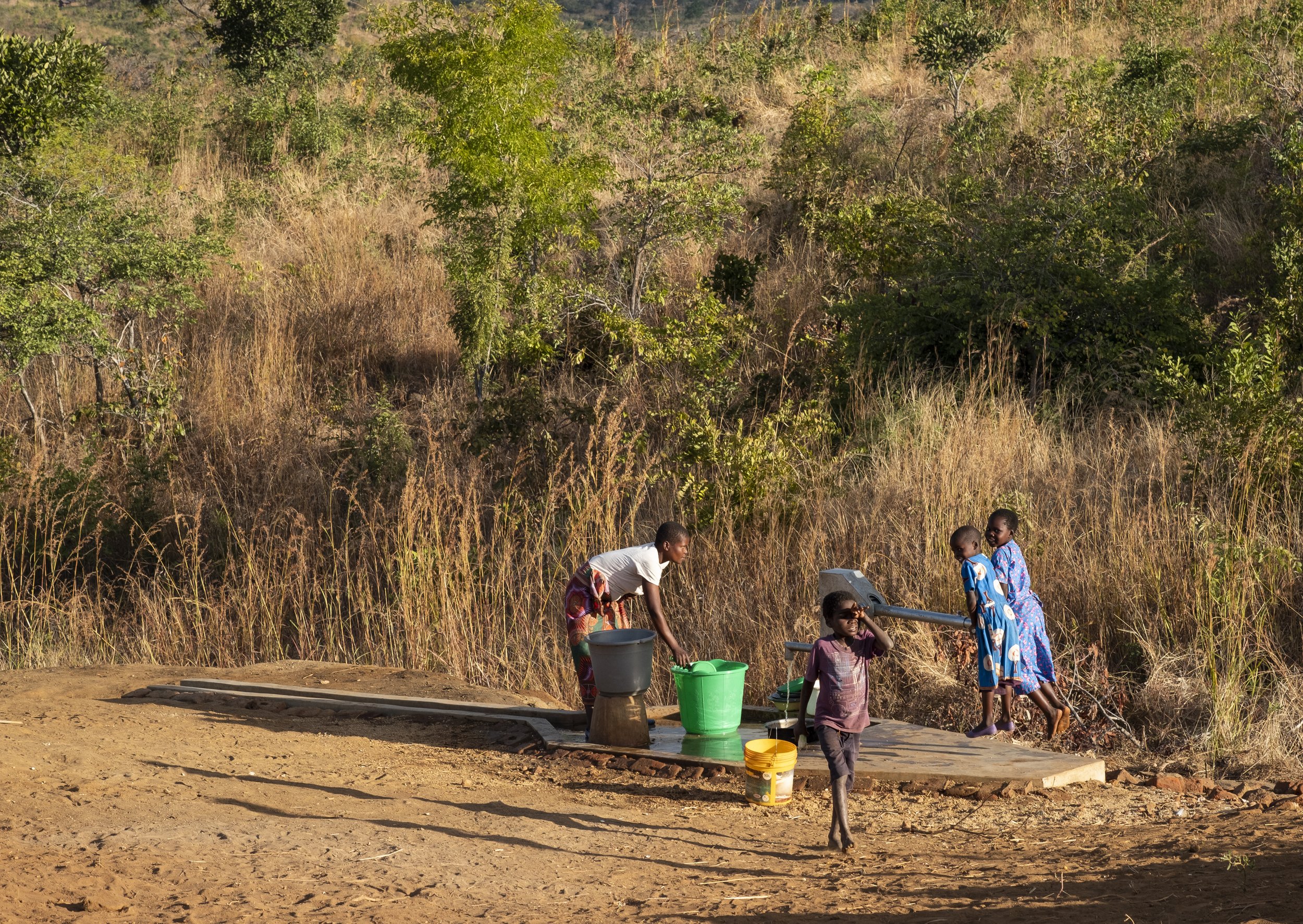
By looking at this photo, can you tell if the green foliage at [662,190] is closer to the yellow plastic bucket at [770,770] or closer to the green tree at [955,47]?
the green tree at [955,47]

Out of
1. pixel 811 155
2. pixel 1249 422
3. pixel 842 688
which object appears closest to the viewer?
Result: pixel 842 688

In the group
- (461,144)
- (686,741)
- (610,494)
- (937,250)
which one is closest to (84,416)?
(461,144)

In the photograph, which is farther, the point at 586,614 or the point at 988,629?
the point at 586,614

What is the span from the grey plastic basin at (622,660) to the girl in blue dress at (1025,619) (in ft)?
5.72

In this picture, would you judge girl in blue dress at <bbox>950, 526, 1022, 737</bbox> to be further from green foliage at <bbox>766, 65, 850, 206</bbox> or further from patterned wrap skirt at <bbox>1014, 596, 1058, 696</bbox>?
green foliage at <bbox>766, 65, 850, 206</bbox>

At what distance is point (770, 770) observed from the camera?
5.20m

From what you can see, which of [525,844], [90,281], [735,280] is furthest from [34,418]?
[525,844]

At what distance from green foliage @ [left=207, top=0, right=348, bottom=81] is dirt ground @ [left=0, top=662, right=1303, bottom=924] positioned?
17683 mm

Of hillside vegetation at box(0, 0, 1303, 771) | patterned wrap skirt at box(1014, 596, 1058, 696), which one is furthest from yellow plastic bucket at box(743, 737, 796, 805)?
hillside vegetation at box(0, 0, 1303, 771)

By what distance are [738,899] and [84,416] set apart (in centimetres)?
1218

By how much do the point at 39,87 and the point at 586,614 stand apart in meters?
10.1

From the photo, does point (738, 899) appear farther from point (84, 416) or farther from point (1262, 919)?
point (84, 416)

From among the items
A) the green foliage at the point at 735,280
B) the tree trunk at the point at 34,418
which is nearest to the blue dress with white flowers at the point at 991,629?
the green foliage at the point at 735,280

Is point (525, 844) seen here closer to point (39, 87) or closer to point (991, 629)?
point (991, 629)
